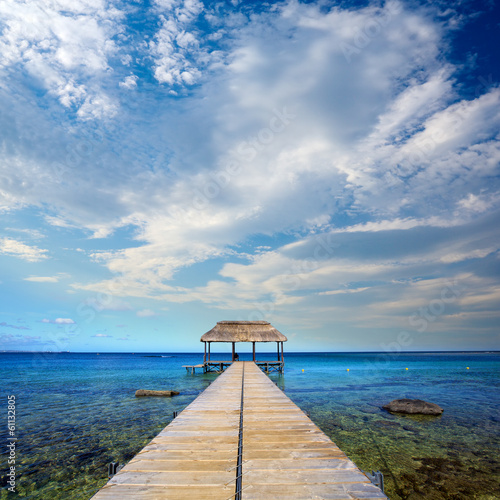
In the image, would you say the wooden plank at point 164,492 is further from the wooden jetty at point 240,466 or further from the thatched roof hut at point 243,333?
the thatched roof hut at point 243,333

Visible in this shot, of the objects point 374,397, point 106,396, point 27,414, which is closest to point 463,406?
point 374,397

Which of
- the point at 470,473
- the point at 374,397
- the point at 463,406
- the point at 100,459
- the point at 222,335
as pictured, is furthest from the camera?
the point at 222,335

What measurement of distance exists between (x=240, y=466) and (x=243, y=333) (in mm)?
29461

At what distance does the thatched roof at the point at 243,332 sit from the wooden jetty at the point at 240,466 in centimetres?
2549

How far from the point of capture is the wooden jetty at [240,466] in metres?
3.66

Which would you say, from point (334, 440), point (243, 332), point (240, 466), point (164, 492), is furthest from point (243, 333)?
point (164, 492)

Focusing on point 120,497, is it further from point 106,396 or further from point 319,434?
point 106,396

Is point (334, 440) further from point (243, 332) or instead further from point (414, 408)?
point (243, 332)

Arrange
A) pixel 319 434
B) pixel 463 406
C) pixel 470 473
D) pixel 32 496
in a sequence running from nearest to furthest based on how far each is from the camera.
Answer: pixel 319 434 → pixel 32 496 → pixel 470 473 → pixel 463 406

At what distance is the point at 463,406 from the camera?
1808 cm

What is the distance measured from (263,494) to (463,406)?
2025 centimetres

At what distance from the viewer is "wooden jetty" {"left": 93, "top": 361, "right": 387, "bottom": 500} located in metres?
3.66

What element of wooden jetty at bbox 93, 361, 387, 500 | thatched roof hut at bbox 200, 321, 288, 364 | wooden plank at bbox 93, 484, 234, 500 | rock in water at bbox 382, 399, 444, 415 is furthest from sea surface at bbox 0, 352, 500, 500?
thatched roof hut at bbox 200, 321, 288, 364

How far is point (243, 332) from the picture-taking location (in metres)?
33.4
